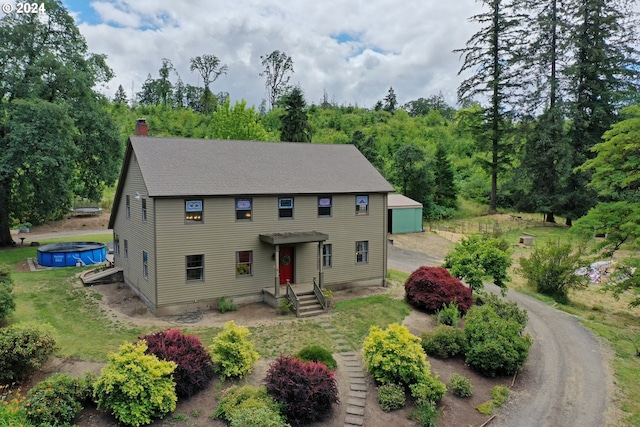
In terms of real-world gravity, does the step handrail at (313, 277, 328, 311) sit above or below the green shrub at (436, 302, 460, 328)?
above

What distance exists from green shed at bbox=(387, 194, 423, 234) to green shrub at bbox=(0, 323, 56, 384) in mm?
29878

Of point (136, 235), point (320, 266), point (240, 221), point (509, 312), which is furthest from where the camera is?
point (320, 266)

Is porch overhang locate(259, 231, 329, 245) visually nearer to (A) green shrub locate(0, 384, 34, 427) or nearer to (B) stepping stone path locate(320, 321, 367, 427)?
(B) stepping stone path locate(320, 321, 367, 427)

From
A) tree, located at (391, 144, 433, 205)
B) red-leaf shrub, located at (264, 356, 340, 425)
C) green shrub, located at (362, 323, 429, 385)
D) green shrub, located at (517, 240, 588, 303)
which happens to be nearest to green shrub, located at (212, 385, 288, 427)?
red-leaf shrub, located at (264, 356, 340, 425)

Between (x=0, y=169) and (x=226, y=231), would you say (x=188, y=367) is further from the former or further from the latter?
(x=0, y=169)

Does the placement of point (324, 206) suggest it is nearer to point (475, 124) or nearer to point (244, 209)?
point (244, 209)

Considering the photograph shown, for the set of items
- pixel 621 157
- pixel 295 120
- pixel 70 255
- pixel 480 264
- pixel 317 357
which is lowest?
pixel 317 357

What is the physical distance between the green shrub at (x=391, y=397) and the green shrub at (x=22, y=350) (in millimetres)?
9557

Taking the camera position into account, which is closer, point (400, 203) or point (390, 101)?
point (400, 203)

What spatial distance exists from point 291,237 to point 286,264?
2.09 m

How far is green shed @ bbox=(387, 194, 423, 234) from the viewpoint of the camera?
38.0 meters

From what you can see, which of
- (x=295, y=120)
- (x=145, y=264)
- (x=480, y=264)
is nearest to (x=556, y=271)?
(x=480, y=264)

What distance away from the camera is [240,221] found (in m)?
19.2

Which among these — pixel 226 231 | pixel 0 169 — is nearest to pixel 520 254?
pixel 226 231
